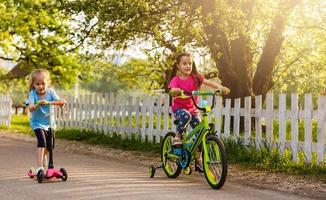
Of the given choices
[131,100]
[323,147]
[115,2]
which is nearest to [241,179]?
[323,147]

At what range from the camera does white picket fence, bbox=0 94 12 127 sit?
67.3 feet

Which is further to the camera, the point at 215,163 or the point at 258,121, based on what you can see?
the point at 258,121

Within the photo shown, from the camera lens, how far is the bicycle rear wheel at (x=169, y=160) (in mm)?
8039

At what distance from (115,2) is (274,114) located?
3763 mm

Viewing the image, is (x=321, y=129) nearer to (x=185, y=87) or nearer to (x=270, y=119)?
(x=270, y=119)

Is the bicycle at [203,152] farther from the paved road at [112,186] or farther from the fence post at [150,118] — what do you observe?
the fence post at [150,118]

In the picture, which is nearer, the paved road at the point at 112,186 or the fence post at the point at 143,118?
the paved road at the point at 112,186

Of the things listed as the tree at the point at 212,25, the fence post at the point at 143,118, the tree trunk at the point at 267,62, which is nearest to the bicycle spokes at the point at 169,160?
the tree at the point at 212,25

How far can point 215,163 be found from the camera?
7043 millimetres

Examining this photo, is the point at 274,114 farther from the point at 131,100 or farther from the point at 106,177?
the point at 131,100

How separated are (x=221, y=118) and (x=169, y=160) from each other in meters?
3.23

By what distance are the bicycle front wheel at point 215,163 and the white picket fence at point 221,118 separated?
264cm

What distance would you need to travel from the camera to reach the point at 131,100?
14.2m

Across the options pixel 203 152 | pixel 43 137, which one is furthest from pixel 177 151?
pixel 43 137
